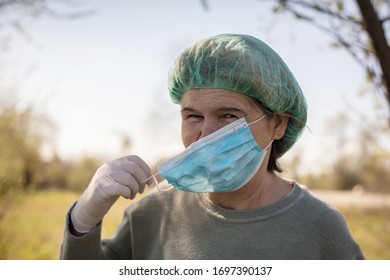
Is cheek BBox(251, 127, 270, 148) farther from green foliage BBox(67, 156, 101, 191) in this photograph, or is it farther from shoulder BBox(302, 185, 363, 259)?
green foliage BBox(67, 156, 101, 191)

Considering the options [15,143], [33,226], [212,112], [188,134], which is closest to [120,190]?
[188,134]

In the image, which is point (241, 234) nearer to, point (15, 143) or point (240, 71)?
point (240, 71)

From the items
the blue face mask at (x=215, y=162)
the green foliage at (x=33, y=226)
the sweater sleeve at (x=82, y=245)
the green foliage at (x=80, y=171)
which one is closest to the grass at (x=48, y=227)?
the green foliage at (x=33, y=226)

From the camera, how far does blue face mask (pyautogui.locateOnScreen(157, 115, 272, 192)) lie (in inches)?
63.7

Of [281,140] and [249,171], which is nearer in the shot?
[249,171]

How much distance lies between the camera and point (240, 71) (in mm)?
1614

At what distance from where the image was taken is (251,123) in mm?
1674

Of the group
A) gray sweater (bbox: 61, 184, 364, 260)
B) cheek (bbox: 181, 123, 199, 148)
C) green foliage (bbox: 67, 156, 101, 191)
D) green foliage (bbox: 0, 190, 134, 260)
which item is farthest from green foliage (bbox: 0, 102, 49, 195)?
green foliage (bbox: 67, 156, 101, 191)

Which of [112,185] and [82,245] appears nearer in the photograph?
[112,185]

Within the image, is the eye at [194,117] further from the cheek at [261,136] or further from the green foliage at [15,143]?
the green foliage at [15,143]

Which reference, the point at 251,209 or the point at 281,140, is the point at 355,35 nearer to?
the point at 281,140

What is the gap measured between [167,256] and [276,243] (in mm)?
482

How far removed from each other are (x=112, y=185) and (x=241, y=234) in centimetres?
56
